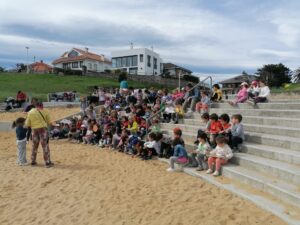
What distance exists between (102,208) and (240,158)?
3.40 metres

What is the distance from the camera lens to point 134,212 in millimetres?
6156

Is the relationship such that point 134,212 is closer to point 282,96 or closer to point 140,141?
point 140,141

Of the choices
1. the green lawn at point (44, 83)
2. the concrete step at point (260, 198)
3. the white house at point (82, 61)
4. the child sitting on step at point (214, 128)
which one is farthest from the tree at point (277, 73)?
the white house at point (82, 61)

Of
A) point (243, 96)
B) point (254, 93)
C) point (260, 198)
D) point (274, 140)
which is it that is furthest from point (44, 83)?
point (260, 198)

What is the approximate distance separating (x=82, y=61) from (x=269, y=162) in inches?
2999

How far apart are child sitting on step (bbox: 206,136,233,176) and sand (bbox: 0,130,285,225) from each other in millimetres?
556

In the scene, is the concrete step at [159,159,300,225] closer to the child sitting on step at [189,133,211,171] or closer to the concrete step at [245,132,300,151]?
the child sitting on step at [189,133,211,171]

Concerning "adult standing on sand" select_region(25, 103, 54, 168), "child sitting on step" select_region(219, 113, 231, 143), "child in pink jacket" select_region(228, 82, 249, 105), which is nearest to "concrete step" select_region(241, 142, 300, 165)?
"child sitting on step" select_region(219, 113, 231, 143)

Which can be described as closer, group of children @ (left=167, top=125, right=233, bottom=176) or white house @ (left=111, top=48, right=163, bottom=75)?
group of children @ (left=167, top=125, right=233, bottom=176)

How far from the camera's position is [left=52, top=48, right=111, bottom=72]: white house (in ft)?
266

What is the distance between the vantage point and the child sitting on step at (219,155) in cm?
814

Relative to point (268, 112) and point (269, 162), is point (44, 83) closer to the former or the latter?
point (268, 112)

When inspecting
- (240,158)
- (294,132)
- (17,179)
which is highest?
(294,132)

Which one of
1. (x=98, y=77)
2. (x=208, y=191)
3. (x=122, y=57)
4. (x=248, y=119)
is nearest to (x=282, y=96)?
(x=248, y=119)
